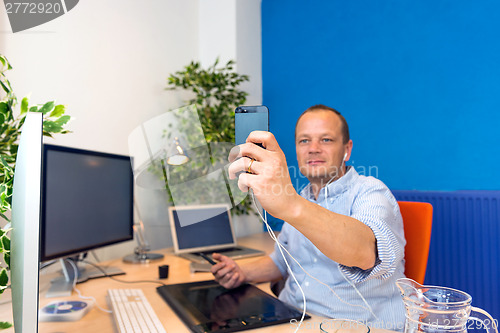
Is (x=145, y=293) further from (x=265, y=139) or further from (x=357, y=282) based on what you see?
(x=265, y=139)

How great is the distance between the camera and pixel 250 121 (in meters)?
0.63

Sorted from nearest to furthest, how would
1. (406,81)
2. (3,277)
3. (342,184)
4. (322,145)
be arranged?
1. (3,277)
2. (342,184)
3. (322,145)
4. (406,81)

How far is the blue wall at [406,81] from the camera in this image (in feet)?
6.09

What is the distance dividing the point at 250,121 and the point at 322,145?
2.67 ft

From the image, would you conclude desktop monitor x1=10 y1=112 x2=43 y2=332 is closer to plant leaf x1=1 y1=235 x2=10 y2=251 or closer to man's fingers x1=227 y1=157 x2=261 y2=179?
plant leaf x1=1 y1=235 x2=10 y2=251

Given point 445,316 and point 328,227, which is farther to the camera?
point 328,227

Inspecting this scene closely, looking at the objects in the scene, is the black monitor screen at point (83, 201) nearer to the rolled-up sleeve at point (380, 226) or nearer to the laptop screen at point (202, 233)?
the laptop screen at point (202, 233)

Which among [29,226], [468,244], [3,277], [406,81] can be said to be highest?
[406,81]

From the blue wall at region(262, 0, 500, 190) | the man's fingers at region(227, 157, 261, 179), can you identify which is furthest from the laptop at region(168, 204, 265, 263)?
the man's fingers at region(227, 157, 261, 179)

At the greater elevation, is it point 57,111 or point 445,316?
point 57,111

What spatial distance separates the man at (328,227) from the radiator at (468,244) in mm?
810

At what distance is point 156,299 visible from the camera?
1.12 metres

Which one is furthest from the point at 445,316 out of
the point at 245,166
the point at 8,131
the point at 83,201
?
the point at 83,201

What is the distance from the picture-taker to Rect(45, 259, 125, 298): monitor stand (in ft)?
3.98
